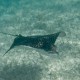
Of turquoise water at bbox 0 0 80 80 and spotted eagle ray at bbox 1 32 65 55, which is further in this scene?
spotted eagle ray at bbox 1 32 65 55

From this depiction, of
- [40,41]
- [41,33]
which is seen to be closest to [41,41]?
[40,41]

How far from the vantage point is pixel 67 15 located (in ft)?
52.3

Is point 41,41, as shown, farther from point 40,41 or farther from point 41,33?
point 41,33

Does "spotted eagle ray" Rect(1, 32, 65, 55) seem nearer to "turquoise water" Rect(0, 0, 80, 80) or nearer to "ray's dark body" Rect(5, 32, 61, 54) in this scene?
"ray's dark body" Rect(5, 32, 61, 54)

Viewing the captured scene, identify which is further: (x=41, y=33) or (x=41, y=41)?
(x=41, y=33)

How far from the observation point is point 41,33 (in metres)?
14.1

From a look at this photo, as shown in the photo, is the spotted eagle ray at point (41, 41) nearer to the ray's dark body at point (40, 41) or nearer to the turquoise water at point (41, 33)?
the ray's dark body at point (40, 41)

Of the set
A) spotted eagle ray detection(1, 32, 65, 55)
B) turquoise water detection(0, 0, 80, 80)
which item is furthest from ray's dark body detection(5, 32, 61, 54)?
turquoise water detection(0, 0, 80, 80)

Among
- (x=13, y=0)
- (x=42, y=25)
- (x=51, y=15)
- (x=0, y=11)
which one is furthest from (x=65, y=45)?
(x=13, y=0)

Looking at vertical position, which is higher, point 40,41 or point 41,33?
point 40,41

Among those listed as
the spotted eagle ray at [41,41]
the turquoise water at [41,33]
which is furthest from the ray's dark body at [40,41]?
the turquoise water at [41,33]

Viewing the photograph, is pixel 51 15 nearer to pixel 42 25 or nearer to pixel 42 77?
pixel 42 25

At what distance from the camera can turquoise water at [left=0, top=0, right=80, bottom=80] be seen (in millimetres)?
10250

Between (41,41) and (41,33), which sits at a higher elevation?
(41,41)
